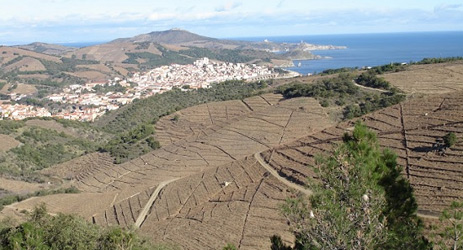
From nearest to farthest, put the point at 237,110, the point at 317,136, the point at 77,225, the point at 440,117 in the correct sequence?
the point at 77,225 → the point at 440,117 → the point at 317,136 → the point at 237,110

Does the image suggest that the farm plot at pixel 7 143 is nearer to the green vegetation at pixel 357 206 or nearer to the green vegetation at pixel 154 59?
the green vegetation at pixel 357 206

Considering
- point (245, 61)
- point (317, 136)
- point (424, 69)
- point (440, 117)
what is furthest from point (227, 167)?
point (245, 61)

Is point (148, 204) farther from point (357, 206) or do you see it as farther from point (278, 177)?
point (357, 206)

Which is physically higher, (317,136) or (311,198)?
(311,198)

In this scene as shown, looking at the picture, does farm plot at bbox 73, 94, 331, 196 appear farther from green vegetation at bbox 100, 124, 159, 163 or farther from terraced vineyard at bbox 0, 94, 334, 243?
green vegetation at bbox 100, 124, 159, 163

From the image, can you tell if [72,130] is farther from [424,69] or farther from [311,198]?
[311,198]

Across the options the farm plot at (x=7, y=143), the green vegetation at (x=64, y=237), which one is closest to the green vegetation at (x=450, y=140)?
the green vegetation at (x=64, y=237)

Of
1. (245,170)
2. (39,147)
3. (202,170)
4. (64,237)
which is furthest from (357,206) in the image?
(39,147)
